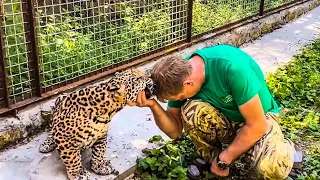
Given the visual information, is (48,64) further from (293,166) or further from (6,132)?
(293,166)

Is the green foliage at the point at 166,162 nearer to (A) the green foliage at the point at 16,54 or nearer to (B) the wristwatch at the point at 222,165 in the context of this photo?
(B) the wristwatch at the point at 222,165

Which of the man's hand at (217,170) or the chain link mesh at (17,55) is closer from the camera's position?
the man's hand at (217,170)

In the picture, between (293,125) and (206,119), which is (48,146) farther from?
(293,125)

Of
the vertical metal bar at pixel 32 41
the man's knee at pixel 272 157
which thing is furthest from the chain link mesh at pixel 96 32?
the man's knee at pixel 272 157

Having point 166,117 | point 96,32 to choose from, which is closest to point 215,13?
point 96,32

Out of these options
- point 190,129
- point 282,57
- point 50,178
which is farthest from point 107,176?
point 282,57

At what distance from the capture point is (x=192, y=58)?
2.67 metres

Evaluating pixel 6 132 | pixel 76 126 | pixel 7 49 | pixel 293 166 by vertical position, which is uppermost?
pixel 7 49

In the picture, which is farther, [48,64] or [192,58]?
[48,64]

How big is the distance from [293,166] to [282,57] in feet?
8.85

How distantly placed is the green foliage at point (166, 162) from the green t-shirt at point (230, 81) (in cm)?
47

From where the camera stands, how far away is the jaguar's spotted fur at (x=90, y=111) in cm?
255

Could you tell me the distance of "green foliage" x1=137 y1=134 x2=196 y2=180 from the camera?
2.90 meters

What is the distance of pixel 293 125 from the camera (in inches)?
148
